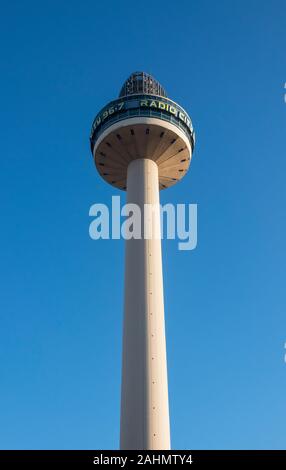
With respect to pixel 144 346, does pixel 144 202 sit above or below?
above

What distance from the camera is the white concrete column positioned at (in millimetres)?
45594

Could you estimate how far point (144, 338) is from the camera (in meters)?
49.9

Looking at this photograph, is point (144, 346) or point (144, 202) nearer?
point (144, 346)

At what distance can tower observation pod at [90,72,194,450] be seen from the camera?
153ft

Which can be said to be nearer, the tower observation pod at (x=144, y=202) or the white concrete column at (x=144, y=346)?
the white concrete column at (x=144, y=346)

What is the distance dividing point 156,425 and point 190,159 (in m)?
37.2

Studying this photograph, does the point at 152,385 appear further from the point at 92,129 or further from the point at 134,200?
the point at 92,129

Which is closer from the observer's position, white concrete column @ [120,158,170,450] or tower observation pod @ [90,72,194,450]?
white concrete column @ [120,158,170,450]

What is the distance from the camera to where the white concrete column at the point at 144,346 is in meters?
45.6

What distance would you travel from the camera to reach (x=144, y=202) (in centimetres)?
5972

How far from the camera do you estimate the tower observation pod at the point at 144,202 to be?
153ft

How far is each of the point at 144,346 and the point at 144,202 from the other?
1849cm
